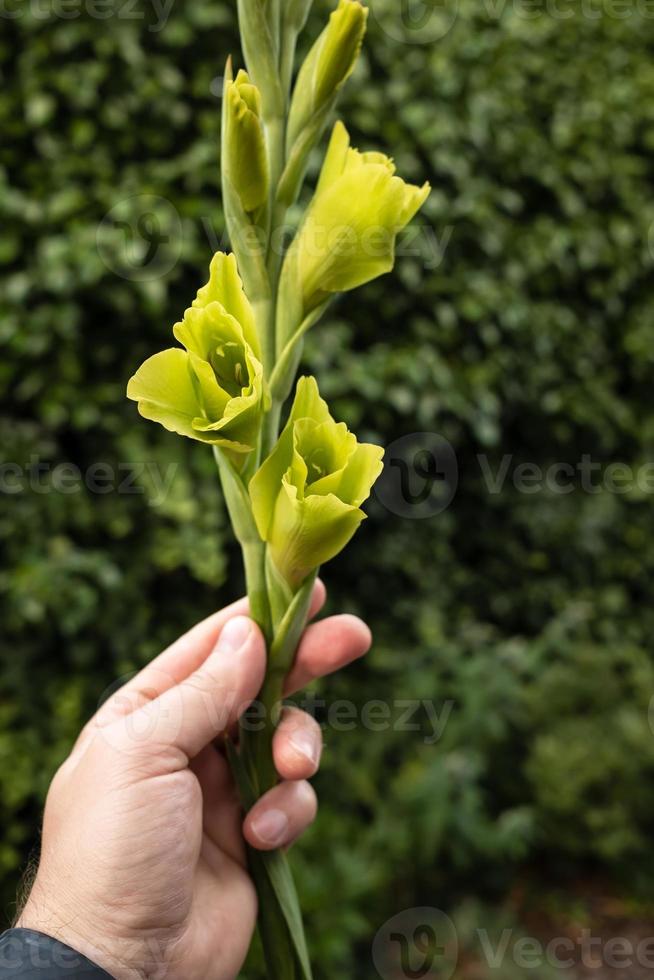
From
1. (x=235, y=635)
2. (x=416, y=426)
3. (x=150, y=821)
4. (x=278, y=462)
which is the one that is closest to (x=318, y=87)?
(x=278, y=462)

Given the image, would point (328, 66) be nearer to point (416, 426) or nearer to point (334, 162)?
point (334, 162)

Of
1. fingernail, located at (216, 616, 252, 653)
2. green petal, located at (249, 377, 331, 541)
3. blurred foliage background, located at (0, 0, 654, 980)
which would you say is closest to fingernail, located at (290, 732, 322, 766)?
fingernail, located at (216, 616, 252, 653)

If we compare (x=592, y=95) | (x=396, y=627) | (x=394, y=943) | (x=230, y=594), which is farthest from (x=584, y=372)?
(x=394, y=943)

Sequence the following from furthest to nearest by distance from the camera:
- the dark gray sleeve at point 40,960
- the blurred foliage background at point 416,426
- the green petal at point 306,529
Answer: the blurred foliage background at point 416,426
the dark gray sleeve at point 40,960
the green petal at point 306,529

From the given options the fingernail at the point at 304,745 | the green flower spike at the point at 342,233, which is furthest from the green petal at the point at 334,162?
the fingernail at the point at 304,745

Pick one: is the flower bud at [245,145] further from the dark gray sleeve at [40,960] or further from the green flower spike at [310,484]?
the dark gray sleeve at [40,960]

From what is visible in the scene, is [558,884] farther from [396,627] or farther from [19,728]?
[19,728]
